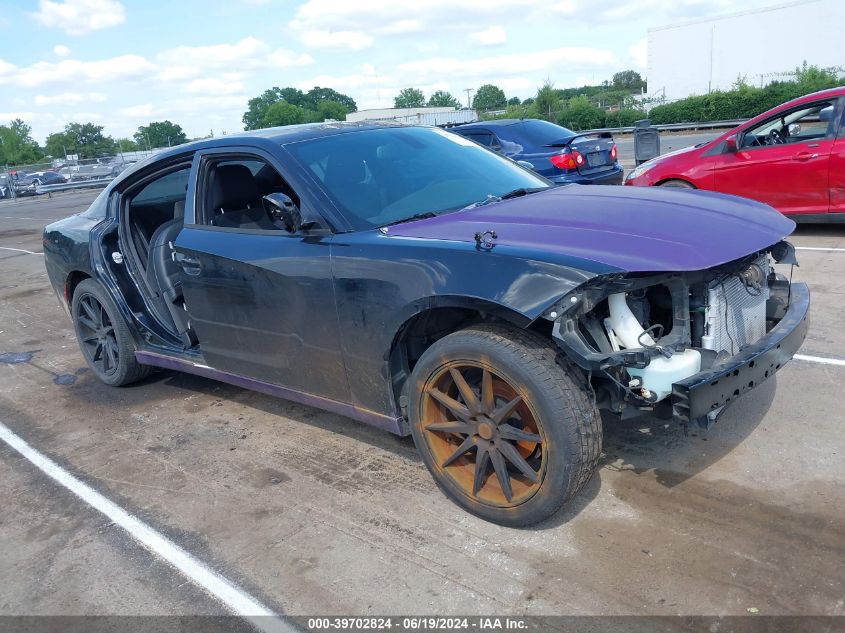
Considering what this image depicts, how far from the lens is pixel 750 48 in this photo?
57969mm

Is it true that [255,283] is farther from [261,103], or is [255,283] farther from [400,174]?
[261,103]

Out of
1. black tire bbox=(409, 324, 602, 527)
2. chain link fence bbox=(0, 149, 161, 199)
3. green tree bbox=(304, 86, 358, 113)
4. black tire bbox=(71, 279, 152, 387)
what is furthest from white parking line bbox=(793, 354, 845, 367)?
green tree bbox=(304, 86, 358, 113)

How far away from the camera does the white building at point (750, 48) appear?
2127 inches

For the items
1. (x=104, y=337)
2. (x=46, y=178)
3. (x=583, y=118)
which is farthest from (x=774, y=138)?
(x=46, y=178)

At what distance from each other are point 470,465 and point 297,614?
0.98 meters

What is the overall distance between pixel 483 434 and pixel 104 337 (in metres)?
3.52

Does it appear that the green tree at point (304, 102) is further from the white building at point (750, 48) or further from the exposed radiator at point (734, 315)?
the exposed radiator at point (734, 315)

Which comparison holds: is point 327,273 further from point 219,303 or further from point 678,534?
point 678,534

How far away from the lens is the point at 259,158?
3961mm

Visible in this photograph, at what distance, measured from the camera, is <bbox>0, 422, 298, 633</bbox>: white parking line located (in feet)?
9.20

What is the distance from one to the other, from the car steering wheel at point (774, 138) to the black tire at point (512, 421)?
663cm

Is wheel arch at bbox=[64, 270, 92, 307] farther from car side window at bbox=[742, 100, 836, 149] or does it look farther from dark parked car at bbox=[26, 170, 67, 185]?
dark parked car at bbox=[26, 170, 67, 185]

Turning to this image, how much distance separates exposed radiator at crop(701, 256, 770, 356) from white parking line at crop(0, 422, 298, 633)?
202 centimetres

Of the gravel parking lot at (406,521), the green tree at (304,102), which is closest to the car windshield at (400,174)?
the gravel parking lot at (406,521)
